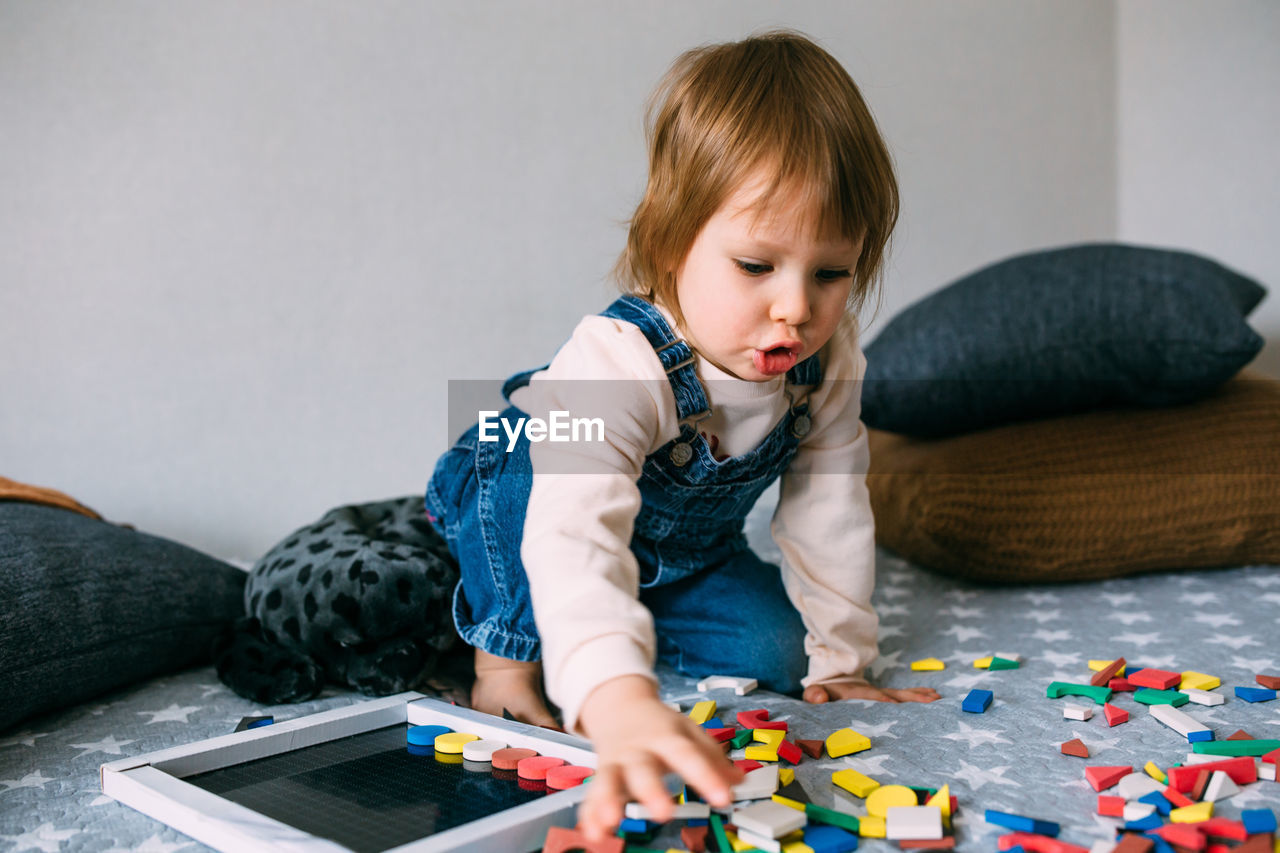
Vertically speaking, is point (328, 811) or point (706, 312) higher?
point (706, 312)

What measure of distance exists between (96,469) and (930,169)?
1.61 meters

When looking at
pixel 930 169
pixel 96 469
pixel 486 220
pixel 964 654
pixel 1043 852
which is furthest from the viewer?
pixel 930 169

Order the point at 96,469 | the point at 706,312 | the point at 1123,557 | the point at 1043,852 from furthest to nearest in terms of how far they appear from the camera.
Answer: the point at 96,469
the point at 1123,557
the point at 706,312
the point at 1043,852

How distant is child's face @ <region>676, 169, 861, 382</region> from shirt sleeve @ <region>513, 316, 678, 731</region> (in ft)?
0.23

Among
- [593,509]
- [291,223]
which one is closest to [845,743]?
[593,509]

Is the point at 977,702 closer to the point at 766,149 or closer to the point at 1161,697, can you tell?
the point at 1161,697

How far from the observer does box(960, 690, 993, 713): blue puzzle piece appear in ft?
2.80

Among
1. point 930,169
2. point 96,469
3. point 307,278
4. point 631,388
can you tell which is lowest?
point 96,469

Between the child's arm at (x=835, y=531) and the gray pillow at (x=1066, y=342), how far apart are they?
17.6 inches

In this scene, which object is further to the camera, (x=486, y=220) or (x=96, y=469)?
(x=486, y=220)

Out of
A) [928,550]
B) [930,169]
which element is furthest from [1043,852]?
[930,169]

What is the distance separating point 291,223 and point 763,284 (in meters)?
1.04

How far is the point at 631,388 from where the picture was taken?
821mm

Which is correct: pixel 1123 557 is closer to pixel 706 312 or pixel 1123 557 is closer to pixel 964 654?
pixel 964 654
